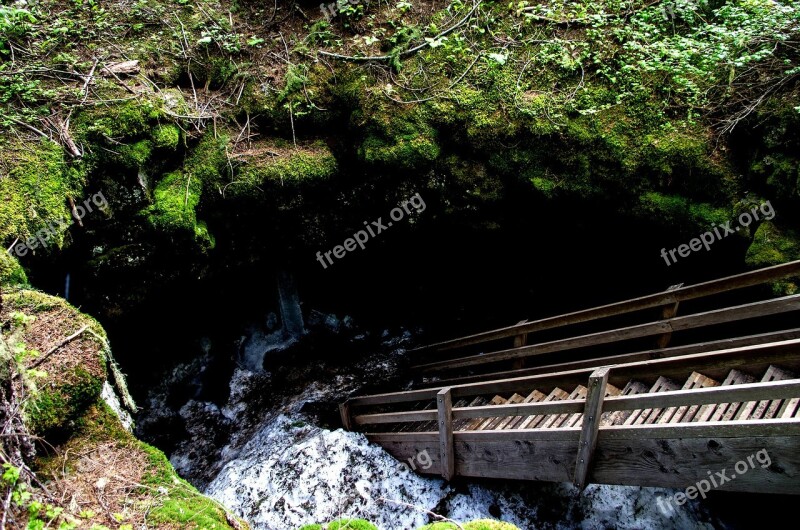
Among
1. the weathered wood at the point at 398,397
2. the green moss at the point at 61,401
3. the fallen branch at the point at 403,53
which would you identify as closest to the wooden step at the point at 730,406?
the weathered wood at the point at 398,397

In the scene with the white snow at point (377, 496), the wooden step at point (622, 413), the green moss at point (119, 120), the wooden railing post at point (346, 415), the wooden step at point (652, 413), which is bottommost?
Result: the white snow at point (377, 496)

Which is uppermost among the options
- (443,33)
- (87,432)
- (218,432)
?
(443,33)

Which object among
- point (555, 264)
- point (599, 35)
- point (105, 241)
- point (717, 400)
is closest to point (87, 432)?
point (105, 241)

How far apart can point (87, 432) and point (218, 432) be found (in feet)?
14.8

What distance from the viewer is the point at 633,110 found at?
→ 5.57m

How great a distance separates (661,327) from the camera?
15.6 feet

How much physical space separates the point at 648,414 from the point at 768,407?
2.98 ft

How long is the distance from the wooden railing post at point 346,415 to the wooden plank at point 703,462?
11.3 ft

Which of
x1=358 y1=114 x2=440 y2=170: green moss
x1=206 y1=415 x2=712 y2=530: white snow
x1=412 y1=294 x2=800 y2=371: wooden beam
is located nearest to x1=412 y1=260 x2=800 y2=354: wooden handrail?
x1=412 y1=294 x2=800 y2=371: wooden beam

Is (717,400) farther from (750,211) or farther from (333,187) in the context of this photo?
(333,187)

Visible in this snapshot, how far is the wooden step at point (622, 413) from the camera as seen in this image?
13.5ft

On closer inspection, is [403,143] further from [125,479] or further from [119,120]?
[125,479]

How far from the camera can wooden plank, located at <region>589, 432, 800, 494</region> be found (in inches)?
118

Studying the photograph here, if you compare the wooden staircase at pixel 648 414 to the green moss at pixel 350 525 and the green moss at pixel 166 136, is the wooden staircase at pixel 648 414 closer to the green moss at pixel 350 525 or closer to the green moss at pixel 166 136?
the green moss at pixel 350 525
